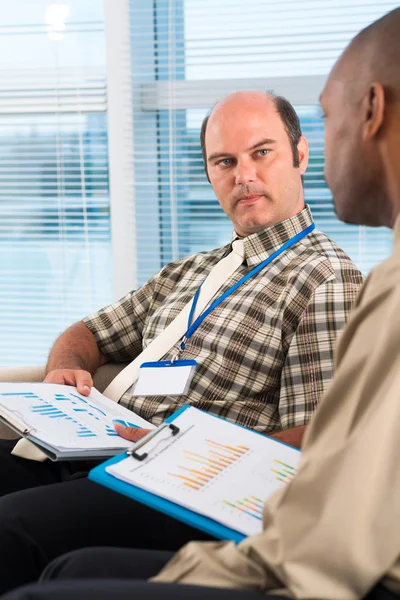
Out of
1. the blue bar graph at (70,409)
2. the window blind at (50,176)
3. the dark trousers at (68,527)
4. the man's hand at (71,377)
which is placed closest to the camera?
the dark trousers at (68,527)

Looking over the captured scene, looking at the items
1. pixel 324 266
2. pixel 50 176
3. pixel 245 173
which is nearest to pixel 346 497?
pixel 324 266

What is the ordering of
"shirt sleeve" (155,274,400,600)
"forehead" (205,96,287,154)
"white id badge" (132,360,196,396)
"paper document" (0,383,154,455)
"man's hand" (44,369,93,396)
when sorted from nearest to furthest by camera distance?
"shirt sleeve" (155,274,400,600) → "paper document" (0,383,154,455) → "white id badge" (132,360,196,396) → "man's hand" (44,369,93,396) → "forehead" (205,96,287,154)

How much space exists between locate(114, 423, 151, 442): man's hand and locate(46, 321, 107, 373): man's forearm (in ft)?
1.71

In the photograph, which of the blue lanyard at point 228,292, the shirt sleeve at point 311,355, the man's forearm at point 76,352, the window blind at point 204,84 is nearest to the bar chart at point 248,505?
the shirt sleeve at point 311,355

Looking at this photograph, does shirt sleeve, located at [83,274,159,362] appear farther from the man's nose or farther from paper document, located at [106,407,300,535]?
paper document, located at [106,407,300,535]

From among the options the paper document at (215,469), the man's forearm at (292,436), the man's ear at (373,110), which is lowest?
the man's forearm at (292,436)

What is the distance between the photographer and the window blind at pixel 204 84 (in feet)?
9.95

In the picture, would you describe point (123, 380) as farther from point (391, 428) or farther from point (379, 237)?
point (379, 237)

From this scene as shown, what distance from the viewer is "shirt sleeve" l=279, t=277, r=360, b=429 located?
5.55 feet

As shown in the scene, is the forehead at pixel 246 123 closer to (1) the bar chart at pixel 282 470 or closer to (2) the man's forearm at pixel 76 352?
(2) the man's forearm at pixel 76 352

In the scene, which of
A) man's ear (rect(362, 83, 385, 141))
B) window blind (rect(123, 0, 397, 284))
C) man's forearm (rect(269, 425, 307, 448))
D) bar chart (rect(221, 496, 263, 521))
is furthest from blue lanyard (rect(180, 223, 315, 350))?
window blind (rect(123, 0, 397, 284))

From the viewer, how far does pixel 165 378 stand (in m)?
1.90

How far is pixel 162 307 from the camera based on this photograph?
2170 millimetres

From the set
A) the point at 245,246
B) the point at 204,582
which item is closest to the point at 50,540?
the point at 204,582
